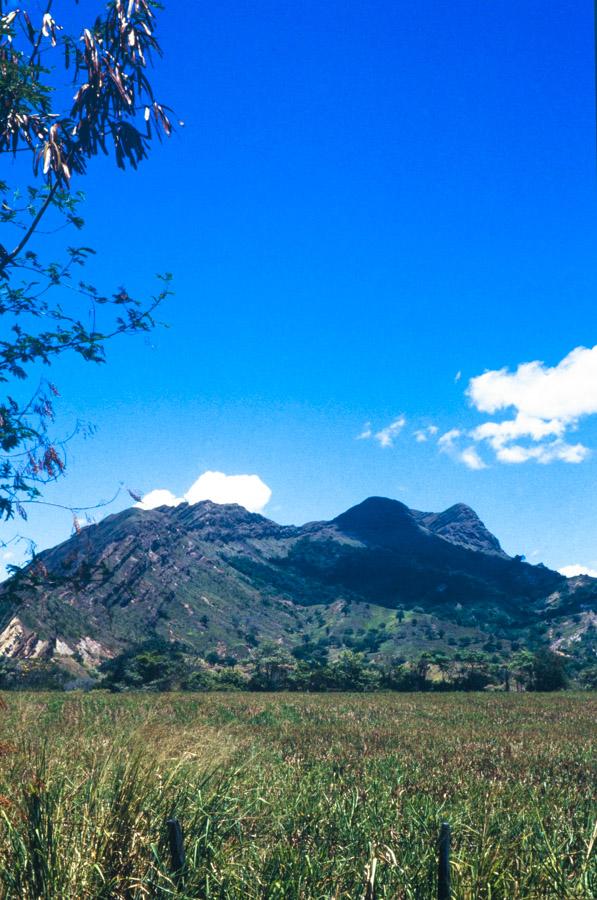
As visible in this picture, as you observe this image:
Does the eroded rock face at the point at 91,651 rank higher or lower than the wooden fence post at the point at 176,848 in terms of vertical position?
lower

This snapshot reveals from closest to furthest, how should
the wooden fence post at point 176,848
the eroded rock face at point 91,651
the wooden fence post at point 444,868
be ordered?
1. the wooden fence post at point 444,868
2. the wooden fence post at point 176,848
3. the eroded rock face at point 91,651

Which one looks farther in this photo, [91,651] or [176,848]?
[91,651]

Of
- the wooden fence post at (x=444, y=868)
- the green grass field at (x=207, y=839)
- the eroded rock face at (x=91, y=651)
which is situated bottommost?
the eroded rock face at (x=91, y=651)

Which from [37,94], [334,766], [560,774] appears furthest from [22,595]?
[560,774]

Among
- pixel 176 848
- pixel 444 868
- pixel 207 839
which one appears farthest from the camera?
pixel 207 839

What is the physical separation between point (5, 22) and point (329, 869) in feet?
23.7

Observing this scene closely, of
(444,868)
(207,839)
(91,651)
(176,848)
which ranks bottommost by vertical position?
(91,651)

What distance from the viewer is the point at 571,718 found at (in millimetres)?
31031

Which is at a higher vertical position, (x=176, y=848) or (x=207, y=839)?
(x=176, y=848)

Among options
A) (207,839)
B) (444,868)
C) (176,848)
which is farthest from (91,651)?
(444,868)

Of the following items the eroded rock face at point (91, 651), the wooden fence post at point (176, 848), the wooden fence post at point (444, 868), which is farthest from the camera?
the eroded rock face at point (91, 651)

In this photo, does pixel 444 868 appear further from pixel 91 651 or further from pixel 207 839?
pixel 91 651

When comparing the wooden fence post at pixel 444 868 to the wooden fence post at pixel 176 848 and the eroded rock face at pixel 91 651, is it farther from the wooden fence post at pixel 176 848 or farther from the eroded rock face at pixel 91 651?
the eroded rock face at pixel 91 651

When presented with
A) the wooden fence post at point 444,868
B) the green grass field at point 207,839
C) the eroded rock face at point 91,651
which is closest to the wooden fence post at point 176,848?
the green grass field at point 207,839
